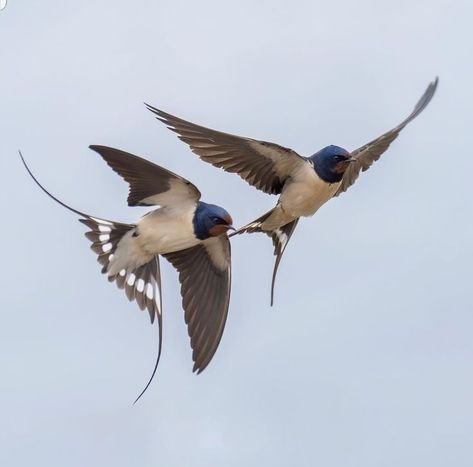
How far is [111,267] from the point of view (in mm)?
9469

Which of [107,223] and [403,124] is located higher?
[403,124]

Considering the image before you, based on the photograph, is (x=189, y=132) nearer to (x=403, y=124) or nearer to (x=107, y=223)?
(x=107, y=223)

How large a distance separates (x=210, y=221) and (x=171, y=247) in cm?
34

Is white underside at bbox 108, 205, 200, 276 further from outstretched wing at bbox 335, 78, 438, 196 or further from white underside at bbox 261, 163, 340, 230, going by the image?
outstretched wing at bbox 335, 78, 438, 196

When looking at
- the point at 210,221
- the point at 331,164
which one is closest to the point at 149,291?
the point at 210,221

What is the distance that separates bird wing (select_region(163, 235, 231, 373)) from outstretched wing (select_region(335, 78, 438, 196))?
1.02 m

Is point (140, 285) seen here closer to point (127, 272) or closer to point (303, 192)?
point (127, 272)

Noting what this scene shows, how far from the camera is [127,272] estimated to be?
9.52 m

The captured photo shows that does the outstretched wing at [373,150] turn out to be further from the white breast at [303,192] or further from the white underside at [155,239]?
the white underside at [155,239]

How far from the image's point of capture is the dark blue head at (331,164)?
973cm

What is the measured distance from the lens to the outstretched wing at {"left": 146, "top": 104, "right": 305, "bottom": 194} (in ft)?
29.8

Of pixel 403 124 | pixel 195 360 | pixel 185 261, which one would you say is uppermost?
pixel 403 124

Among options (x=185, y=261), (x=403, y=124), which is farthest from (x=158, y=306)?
(x=403, y=124)

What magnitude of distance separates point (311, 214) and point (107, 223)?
4.16 ft
